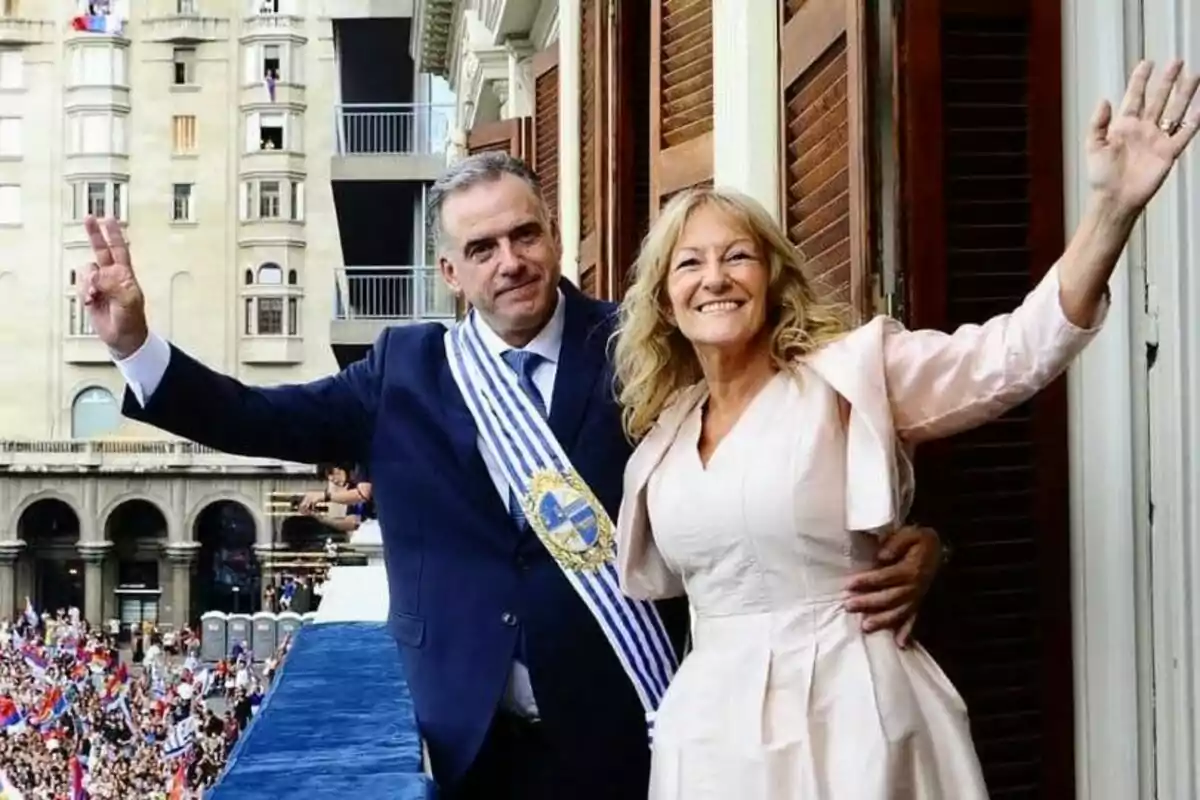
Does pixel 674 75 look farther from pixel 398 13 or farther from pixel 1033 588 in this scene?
pixel 398 13

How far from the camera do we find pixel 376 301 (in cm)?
1992

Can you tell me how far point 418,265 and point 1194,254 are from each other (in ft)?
55.2

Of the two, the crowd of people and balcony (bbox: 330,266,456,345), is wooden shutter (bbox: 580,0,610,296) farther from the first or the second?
balcony (bbox: 330,266,456,345)

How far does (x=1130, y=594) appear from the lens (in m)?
2.23

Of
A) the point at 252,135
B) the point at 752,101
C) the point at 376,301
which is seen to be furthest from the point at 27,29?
the point at 752,101

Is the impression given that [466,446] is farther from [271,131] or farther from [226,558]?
[271,131]

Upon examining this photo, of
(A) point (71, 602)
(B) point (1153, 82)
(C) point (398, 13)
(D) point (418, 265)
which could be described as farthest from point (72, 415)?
(B) point (1153, 82)

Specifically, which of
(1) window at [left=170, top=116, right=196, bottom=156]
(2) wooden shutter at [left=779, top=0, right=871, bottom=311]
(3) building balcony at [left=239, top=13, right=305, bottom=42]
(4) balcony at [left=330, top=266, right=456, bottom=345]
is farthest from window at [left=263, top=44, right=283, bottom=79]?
(2) wooden shutter at [left=779, top=0, right=871, bottom=311]

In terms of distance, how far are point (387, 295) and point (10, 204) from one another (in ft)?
83.0

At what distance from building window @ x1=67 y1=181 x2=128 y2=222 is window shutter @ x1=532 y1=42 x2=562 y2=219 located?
35.5 meters

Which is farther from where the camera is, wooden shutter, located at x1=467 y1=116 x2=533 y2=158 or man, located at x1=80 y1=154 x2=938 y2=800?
wooden shutter, located at x1=467 y1=116 x2=533 y2=158

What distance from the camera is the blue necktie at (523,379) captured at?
2336 mm

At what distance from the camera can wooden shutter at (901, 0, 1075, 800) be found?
2.44 metres

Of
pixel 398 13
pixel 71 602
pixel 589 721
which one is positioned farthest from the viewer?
pixel 71 602
